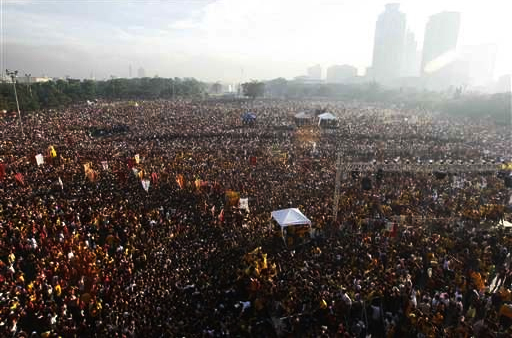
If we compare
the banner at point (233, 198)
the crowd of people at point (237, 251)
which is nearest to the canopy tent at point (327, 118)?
the crowd of people at point (237, 251)

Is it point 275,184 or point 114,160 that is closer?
point 275,184

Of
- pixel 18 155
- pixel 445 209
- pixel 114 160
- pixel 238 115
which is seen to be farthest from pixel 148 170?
pixel 238 115

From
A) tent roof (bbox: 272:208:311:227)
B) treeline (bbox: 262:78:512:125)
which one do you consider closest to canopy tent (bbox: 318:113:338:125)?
tent roof (bbox: 272:208:311:227)

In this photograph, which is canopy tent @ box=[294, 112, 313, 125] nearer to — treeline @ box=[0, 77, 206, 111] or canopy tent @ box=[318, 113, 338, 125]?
canopy tent @ box=[318, 113, 338, 125]

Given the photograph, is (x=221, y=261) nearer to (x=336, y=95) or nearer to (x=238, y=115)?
(x=238, y=115)

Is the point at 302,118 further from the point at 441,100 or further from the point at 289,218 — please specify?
the point at 441,100

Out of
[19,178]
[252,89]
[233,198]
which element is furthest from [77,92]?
[233,198]
